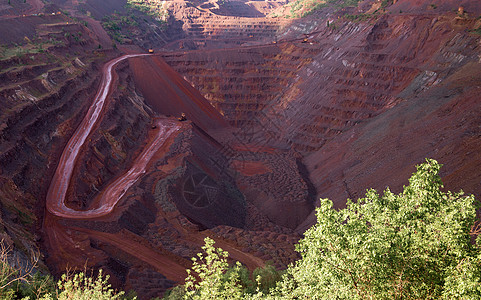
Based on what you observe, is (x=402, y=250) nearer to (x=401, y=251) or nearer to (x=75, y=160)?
(x=401, y=251)

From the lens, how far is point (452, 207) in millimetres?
8594

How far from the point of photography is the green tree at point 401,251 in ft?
26.9

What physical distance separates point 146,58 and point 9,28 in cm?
2194

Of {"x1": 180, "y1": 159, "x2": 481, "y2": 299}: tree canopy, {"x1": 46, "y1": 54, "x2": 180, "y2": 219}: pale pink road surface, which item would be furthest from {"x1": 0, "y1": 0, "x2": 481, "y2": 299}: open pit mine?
{"x1": 180, "y1": 159, "x2": 481, "y2": 299}: tree canopy

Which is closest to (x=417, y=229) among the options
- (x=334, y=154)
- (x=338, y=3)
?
(x=334, y=154)

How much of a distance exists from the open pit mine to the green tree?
50.6ft

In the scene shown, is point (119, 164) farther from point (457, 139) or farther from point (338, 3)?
point (338, 3)

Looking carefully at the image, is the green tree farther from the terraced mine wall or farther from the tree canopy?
the terraced mine wall

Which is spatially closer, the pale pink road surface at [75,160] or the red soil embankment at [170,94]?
the pale pink road surface at [75,160]

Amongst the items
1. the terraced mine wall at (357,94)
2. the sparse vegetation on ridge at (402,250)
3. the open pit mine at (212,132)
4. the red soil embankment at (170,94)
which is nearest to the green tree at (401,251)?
the sparse vegetation on ridge at (402,250)

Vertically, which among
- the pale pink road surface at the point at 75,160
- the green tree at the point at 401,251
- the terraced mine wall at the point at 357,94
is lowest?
the green tree at the point at 401,251

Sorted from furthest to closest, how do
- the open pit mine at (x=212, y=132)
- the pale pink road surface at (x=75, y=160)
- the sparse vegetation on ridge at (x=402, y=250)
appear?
the pale pink road surface at (x=75, y=160) < the open pit mine at (x=212, y=132) < the sparse vegetation on ridge at (x=402, y=250)

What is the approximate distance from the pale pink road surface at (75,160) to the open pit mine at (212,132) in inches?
7.2

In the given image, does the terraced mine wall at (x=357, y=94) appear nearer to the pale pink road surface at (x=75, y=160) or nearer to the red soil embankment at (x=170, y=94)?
the red soil embankment at (x=170, y=94)
